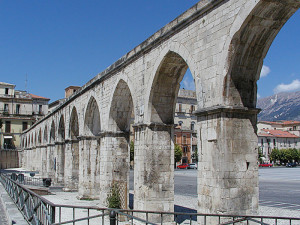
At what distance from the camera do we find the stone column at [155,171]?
10.5m

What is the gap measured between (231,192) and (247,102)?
1.94m

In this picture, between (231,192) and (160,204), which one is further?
(160,204)

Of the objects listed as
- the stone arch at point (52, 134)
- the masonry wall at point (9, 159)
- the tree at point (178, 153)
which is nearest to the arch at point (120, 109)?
the stone arch at point (52, 134)

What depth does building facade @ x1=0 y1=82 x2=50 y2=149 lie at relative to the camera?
52312 mm

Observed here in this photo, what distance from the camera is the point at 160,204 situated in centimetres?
1045

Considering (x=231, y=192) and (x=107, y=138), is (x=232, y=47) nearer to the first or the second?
(x=231, y=192)

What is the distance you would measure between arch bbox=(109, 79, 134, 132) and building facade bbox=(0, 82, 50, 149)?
41.3 meters

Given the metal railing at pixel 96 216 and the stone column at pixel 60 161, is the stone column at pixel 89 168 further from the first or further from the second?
the metal railing at pixel 96 216

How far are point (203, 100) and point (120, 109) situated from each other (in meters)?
6.56

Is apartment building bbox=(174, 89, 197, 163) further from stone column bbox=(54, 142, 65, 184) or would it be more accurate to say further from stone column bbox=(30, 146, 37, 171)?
stone column bbox=(54, 142, 65, 184)

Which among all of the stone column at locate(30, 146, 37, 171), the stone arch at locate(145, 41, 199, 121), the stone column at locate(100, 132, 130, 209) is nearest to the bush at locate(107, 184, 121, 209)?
the stone column at locate(100, 132, 130, 209)

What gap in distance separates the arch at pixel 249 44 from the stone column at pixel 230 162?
1.14 feet

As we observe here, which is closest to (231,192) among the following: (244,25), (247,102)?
(247,102)

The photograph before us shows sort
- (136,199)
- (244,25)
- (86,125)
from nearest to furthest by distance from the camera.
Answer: (244,25) → (136,199) → (86,125)
